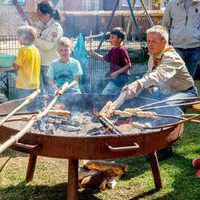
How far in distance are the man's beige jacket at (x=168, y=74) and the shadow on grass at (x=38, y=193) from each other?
47.5 inches

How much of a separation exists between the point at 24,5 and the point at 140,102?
561 inches

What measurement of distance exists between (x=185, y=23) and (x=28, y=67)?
2.56 metres

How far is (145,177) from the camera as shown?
4160 millimetres

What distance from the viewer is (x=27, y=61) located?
202 inches

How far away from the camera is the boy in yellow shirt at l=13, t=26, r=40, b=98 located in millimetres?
5098

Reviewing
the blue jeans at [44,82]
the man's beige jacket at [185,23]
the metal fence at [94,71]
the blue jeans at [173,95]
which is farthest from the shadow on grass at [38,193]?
the man's beige jacket at [185,23]

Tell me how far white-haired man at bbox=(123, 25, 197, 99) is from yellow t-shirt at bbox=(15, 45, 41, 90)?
1.60 m

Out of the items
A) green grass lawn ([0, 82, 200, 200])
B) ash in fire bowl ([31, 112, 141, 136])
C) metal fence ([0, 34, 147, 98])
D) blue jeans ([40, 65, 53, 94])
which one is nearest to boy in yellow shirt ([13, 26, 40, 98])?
blue jeans ([40, 65, 53, 94])

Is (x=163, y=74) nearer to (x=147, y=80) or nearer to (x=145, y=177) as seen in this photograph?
(x=147, y=80)

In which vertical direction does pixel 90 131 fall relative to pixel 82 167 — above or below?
above

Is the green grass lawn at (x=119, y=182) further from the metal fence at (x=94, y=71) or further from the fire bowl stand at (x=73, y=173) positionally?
the metal fence at (x=94, y=71)

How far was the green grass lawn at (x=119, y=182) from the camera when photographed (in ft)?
12.3

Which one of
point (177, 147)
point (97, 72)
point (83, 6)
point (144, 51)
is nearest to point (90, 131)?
point (177, 147)

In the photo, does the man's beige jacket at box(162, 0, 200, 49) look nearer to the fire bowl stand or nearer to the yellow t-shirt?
the yellow t-shirt
